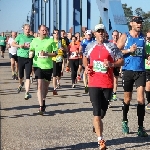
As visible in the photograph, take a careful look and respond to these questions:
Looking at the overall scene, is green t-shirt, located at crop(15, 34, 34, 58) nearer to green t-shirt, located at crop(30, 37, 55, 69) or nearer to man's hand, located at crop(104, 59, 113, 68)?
green t-shirt, located at crop(30, 37, 55, 69)

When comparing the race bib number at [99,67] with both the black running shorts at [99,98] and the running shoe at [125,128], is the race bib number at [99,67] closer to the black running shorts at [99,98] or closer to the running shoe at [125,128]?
the black running shorts at [99,98]

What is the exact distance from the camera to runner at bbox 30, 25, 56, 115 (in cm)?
1056

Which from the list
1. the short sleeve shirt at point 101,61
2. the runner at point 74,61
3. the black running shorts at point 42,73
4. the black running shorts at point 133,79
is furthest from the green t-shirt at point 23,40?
the short sleeve shirt at point 101,61

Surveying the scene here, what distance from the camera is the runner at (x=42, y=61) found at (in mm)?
10562

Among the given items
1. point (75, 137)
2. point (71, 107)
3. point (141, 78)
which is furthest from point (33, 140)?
point (71, 107)

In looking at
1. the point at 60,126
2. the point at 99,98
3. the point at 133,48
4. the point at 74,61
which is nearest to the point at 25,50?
the point at 74,61

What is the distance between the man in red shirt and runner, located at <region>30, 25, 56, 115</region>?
324 centimetres

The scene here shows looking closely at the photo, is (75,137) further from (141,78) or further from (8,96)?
(8,96)

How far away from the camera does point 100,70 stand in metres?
7.33

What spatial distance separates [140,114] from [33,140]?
1806mm

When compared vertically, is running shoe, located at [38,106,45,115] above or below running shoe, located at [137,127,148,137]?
above

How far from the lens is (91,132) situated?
8.49 meters

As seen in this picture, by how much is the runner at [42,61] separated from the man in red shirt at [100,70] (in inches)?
128

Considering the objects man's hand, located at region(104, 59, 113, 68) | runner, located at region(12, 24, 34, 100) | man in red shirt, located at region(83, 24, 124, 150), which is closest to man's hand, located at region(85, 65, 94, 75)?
man in red shirt, located at region(83, 24, 124, 150)
